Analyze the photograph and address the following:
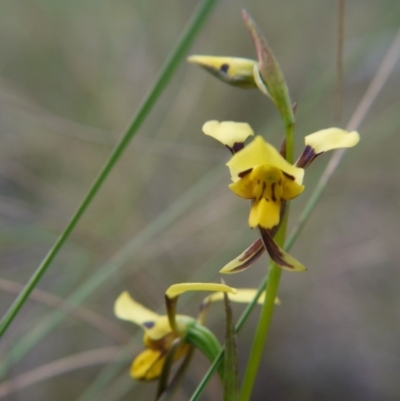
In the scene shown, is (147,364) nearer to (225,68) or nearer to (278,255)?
(278,255)

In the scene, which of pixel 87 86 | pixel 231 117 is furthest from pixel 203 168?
pixel 87 86

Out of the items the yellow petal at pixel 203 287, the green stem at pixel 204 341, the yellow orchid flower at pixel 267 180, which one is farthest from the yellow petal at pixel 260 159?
the green stem at pixel 204 341

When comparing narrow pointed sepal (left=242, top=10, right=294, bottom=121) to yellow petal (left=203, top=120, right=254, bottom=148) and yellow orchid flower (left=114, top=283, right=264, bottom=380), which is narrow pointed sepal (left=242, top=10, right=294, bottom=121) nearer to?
yellow petal (left=203, top=120, right=254, bottom=148)

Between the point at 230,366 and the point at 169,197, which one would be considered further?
the point at 169,197

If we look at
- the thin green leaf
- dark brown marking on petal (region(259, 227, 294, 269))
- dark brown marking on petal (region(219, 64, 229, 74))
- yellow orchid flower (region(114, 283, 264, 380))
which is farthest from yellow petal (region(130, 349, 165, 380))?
dark brown marking on petal (region(219, 64, 229, 74))

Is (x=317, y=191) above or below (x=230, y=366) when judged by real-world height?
above

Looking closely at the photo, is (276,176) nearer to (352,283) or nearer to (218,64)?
(218,64)

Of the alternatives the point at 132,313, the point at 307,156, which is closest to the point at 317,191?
the point at 307,156
